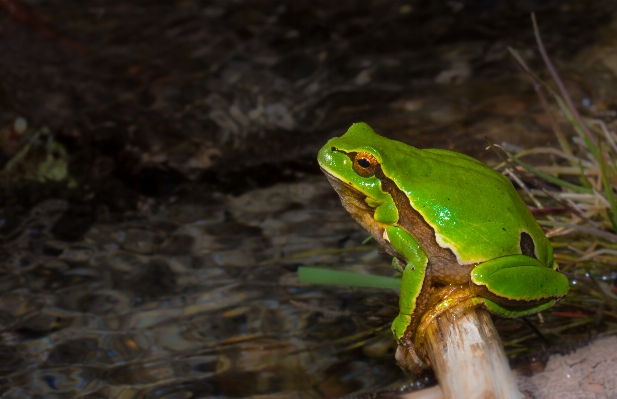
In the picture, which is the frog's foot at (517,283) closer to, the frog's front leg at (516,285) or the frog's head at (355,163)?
the frog's front leg at (516,285)

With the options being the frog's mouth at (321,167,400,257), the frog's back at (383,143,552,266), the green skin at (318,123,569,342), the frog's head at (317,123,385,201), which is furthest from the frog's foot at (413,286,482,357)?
the frog's head at (317,123,385,201)

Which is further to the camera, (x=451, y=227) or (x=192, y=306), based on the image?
(x=192, y=306)

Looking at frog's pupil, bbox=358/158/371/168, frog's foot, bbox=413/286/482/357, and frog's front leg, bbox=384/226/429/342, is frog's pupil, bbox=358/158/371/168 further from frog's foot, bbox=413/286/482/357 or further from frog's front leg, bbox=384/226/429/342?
frog's foot, bbox=413/286/482/357

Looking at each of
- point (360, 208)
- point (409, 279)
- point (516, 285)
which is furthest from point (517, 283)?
point (360, 208)

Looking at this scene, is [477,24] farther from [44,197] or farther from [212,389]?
[212,389]

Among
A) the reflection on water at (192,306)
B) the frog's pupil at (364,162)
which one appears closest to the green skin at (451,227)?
the frog's pupil at (364,162)

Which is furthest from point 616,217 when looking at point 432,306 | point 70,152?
point 70,152

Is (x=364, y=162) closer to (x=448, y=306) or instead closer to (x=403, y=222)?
(x=403, y=222)
